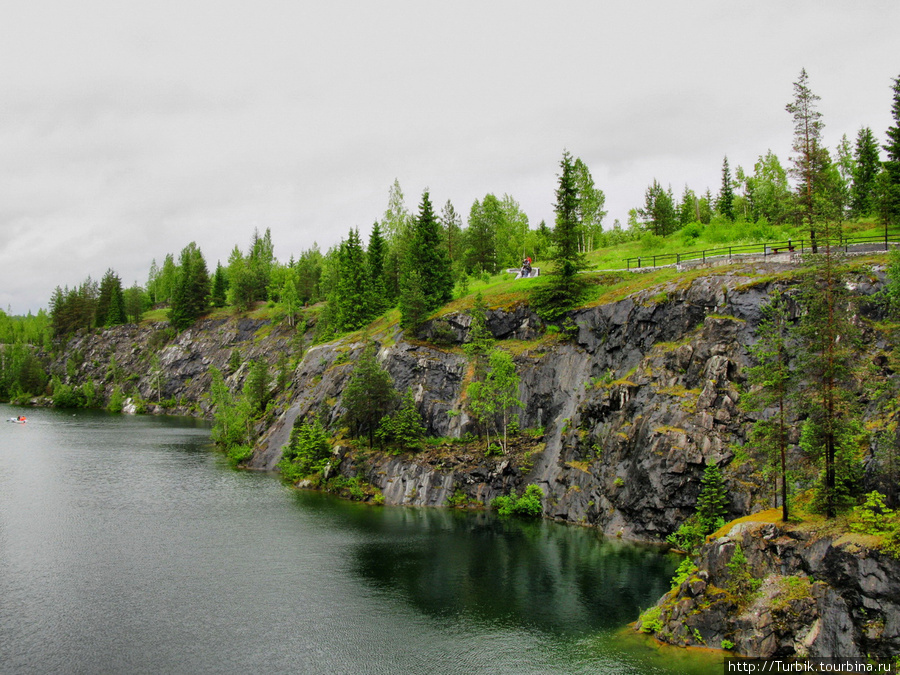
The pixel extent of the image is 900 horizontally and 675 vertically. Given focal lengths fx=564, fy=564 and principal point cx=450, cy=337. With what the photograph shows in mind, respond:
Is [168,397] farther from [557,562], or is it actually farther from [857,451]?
[857,451]

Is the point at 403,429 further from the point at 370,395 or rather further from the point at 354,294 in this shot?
the point at 354,294

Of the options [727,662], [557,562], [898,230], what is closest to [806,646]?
[727,662]

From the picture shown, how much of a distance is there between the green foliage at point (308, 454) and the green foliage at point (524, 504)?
70.4 ft

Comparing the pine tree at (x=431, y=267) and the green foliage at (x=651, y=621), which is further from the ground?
the pine tree at (x=431, y=267)

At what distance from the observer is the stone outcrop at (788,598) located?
2270cm

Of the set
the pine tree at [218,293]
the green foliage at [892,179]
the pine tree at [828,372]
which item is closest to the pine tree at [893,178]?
the green foliage at [892,179]

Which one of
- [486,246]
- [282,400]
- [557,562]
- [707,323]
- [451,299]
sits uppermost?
[486,246]

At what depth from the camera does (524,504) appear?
164 feet

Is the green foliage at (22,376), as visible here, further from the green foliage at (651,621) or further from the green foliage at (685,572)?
the green foliage at (685,572)

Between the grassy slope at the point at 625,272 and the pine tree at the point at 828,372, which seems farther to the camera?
the grassy slope at the point at 625,272

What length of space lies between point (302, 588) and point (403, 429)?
→ 2539cm

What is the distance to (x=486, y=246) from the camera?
85.0 metres

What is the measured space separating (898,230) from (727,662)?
1633 inches

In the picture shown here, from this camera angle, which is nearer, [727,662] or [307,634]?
[727,662]
